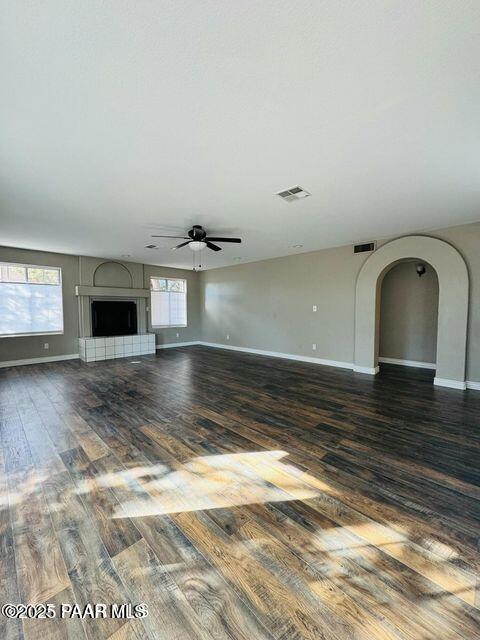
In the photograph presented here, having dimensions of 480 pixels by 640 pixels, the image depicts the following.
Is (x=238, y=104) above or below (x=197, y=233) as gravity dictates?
above

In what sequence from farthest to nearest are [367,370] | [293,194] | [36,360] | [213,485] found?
[36,360] < [367,370] < [293,194] < [213,485]

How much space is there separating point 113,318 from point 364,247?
6.65 meters

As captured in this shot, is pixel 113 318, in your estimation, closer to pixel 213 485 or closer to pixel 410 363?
pixel 213 485

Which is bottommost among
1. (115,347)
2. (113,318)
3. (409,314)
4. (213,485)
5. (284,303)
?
(213,485)

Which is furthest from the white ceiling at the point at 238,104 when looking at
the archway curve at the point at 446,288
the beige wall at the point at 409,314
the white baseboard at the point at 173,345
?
the white baseboard at the point at 173,345

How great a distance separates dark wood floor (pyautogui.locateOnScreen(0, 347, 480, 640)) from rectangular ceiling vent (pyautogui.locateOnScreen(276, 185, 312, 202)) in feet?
9.03

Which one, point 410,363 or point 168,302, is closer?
point 410,363

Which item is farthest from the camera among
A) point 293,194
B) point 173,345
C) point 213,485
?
point 173,345

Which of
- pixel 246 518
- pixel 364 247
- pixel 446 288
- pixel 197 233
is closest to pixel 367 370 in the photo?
pixel 446 288

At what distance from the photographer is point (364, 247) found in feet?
18.2

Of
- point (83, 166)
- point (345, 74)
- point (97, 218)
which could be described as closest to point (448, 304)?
point (345, 74)

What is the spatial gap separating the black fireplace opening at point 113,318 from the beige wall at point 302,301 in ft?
8.49

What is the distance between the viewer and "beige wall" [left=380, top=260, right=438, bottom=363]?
5.71 meters

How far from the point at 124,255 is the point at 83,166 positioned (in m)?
4.46
